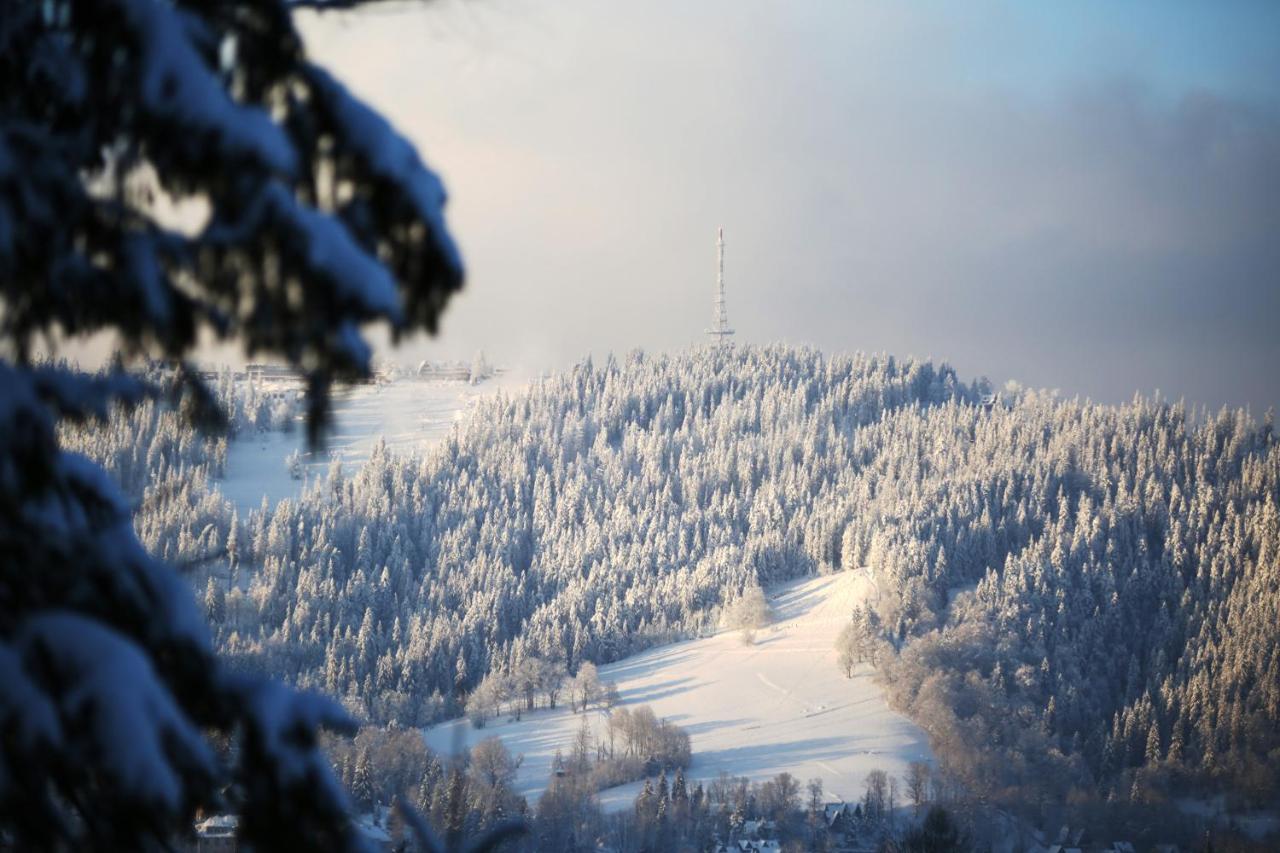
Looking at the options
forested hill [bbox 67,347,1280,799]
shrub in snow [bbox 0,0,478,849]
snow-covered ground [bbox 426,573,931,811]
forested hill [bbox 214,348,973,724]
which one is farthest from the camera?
forested hill [bbox 214,348,973,724]

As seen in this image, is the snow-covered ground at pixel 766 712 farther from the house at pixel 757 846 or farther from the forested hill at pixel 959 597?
the house at pixel 757 846

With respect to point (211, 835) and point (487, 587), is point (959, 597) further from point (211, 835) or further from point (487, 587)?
point (211, 835)

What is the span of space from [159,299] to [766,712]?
413ft

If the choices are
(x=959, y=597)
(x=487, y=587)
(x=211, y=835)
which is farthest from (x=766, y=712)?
(x=211, y=835)

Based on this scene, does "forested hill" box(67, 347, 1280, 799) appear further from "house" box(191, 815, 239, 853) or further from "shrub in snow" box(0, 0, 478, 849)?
"shrub in snow" box(0, 0, 478, 849)

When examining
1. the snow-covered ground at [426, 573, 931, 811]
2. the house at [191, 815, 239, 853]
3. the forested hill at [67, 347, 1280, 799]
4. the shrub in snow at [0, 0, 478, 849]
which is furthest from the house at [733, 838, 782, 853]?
the shrub in snow at [0, 0, 478, 849]

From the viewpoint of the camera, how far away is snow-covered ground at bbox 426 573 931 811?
112938 millimetres

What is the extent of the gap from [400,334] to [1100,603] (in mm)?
166012

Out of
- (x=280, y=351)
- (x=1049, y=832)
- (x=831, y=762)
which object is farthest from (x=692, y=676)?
(x=280, y=351)

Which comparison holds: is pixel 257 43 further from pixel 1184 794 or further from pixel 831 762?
pixel 1184 794

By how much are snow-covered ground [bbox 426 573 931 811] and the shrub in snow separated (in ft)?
323

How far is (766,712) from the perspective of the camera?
127 meters

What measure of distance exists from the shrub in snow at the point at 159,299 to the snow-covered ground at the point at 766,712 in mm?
98380

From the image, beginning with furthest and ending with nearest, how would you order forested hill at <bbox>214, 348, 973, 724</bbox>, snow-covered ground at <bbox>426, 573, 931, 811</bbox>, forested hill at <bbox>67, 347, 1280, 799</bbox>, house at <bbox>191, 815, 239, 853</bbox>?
1. forested hill at <bbox>214, 348, 973, 724</bbox>
2. forested hill at <bbox>67, 347, 1280, 799</bbox>
3. snow-covered ground at <bbox>426, 573, 931, 811</bbox>
4. house at <bbox>191, 815, 239, 853</bbox>
